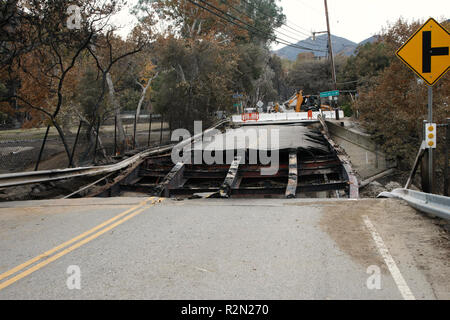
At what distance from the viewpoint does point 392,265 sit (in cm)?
452

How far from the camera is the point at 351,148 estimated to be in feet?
104

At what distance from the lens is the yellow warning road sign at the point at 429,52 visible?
26.8 ft

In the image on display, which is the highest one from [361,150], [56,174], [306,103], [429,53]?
[306,103]

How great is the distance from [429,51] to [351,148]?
79.5 ft

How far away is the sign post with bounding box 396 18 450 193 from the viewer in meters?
8.15

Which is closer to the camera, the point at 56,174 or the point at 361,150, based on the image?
the point at 56,174

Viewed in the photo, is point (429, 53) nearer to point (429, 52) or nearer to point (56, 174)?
point (429, 52)

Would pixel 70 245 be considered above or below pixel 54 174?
below

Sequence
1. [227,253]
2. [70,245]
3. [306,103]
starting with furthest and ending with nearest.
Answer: [306,103] → [70,245] → [227,253]

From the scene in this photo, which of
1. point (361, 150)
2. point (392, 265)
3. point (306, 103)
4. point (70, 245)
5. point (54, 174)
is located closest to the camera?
point (392, 265)

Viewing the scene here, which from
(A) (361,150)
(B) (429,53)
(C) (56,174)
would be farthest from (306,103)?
(C) (56,174)

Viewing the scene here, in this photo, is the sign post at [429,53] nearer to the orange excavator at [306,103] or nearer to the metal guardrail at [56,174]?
the metal guardrail at [56,174]

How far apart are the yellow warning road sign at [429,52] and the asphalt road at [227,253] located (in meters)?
2.95

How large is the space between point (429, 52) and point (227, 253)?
645 centimetres
